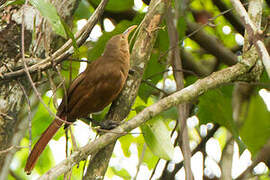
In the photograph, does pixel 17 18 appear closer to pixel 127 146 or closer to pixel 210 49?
pixel 127 146

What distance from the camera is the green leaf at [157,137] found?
234cm

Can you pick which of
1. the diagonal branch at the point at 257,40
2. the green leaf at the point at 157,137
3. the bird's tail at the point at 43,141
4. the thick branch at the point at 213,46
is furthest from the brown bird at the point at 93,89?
the thick branch at the point at 213,46

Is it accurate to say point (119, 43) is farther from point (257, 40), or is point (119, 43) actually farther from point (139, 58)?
point (257, 40)

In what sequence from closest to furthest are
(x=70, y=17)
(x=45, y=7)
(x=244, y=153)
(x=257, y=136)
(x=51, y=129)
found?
(x=257, y=136) → (x=45, y=7) → (x=244, y=153) → (x=51, y=129) → (x=70, y=17)

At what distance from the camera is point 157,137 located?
2.39 meters

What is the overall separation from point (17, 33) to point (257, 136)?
2.41m

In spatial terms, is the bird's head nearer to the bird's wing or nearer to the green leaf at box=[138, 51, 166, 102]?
the bird's wing

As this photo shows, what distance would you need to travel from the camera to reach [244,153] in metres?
2.42

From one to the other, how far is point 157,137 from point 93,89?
694 mm

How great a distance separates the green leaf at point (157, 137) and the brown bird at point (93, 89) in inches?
14.9

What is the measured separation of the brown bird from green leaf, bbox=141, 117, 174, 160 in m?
0.38

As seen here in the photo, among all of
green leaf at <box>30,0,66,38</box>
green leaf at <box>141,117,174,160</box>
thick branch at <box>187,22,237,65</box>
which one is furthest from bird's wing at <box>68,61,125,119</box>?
thick branch at <box>187,22,237,65</box>

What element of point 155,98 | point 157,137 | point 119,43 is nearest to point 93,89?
point 119,43

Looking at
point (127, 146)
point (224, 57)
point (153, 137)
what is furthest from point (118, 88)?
point (224, 57)
